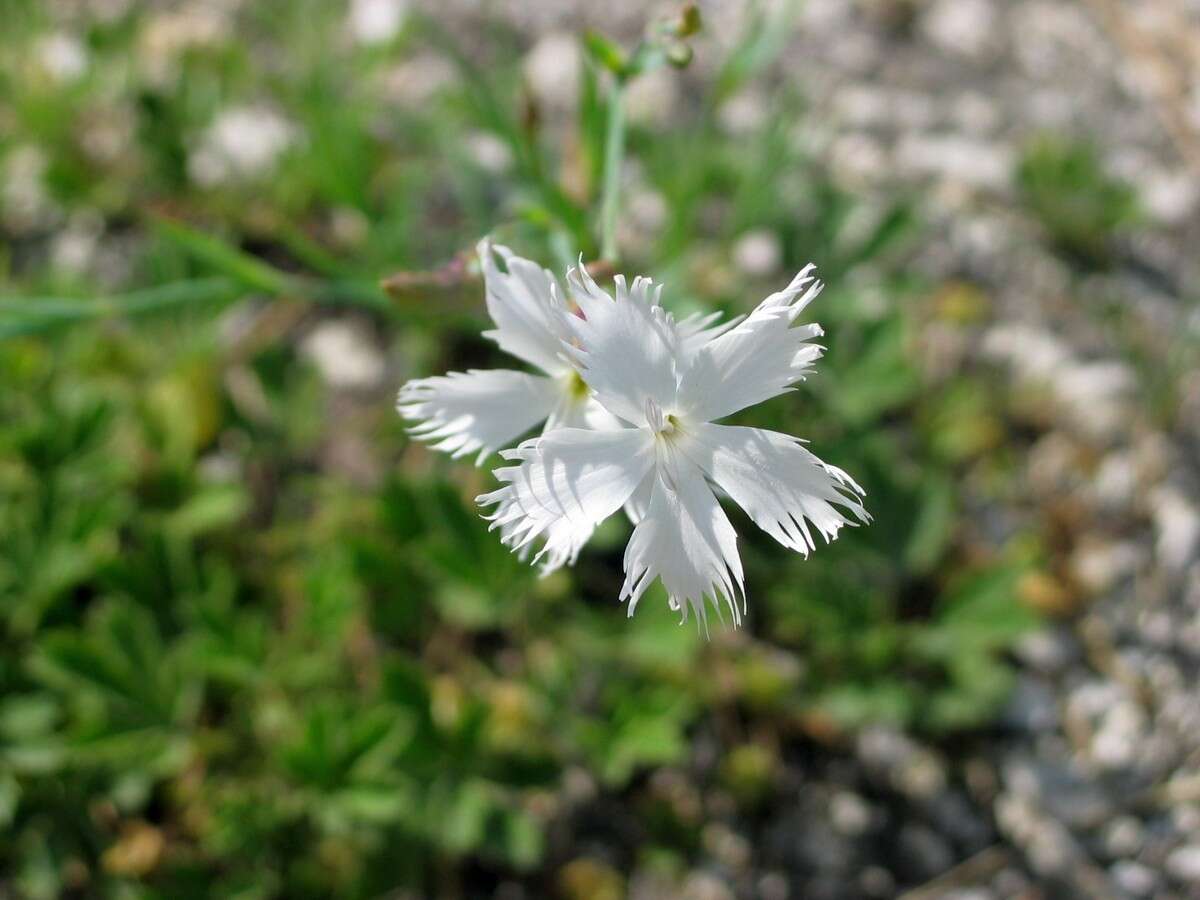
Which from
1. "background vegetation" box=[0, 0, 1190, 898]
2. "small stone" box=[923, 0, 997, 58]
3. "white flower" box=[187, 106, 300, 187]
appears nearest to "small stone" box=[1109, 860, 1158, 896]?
"background vegetation" box=[0, 0, 1190, 898]

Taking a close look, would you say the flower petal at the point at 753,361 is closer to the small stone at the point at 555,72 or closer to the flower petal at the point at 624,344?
the flower petal at the point at 624,344

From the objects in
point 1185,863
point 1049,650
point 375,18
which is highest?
point 375,18

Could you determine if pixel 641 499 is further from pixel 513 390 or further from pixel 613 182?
pixel 613 182

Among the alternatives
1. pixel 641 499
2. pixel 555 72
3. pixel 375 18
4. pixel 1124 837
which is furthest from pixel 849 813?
pixel 375 18

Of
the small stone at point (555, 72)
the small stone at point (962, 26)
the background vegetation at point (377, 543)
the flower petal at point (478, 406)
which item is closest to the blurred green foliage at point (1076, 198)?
the background vegetation at point (377, 543)

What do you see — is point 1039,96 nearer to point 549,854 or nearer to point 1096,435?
point 1096,435

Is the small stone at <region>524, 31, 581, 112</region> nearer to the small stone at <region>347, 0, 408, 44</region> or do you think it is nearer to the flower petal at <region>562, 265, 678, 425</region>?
the small stone at <region>347, 0, 408, 44</region>
